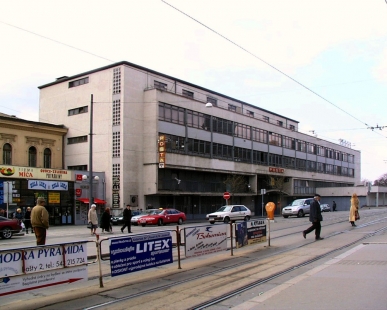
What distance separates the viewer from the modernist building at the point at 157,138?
41.7m

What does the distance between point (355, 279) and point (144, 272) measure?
472 cm

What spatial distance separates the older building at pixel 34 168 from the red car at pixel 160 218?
8.69 meters

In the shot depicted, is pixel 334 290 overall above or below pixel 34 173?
below

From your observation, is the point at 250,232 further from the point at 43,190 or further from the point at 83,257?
the point at 43,190

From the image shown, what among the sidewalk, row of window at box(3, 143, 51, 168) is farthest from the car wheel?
row of window at box(3, 143, 51, 168)

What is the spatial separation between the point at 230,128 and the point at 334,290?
46218 mm

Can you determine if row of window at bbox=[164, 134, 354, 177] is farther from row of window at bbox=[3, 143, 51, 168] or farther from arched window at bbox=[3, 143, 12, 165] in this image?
arched window at bbox=[3, 143, 12, 165]

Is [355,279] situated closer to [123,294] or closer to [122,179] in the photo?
[123,294]

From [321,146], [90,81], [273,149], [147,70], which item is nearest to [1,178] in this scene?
[90,81]

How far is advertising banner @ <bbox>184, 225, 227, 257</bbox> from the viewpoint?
1105cm

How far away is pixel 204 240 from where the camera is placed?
38.2 feet

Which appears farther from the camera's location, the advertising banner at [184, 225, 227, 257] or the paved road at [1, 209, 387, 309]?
the advertising banner at [184, 225, 227, 257]

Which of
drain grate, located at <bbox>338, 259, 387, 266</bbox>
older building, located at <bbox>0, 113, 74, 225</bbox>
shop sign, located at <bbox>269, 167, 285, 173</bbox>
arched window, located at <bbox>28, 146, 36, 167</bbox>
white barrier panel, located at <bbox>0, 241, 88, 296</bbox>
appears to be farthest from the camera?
shop sign, located at <bbox>269, 167, 285, 173</bbox>

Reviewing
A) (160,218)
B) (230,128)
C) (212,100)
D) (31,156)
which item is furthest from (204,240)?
(212,100)
